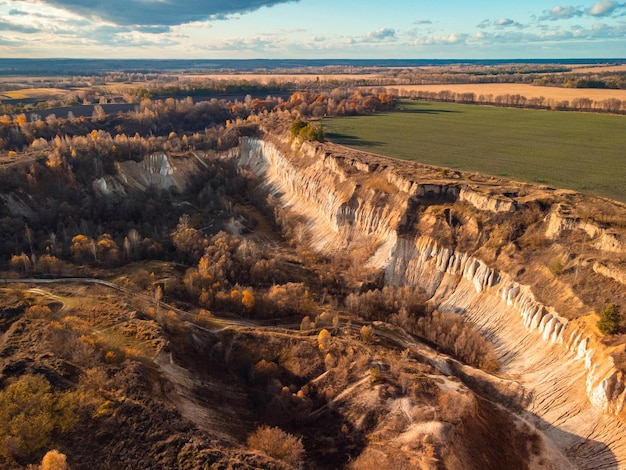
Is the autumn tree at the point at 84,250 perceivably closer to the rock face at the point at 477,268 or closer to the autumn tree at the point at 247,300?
the autumn tree at the point at 247,300

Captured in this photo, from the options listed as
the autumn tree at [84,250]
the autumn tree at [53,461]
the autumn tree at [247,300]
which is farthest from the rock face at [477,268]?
the autumn tree at [53,461]

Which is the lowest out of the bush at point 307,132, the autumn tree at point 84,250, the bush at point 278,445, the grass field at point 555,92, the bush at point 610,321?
the bush at point 278,445

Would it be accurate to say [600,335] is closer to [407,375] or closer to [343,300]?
[407,375]

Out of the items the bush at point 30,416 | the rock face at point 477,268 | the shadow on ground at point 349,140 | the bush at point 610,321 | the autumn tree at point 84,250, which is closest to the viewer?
the bush at point 30,416

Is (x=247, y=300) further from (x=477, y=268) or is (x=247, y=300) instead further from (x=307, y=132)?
(x=307, y=132)

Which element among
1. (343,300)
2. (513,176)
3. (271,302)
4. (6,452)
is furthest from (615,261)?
(6,452)

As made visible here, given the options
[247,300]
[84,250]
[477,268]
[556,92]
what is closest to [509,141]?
[477,268]
